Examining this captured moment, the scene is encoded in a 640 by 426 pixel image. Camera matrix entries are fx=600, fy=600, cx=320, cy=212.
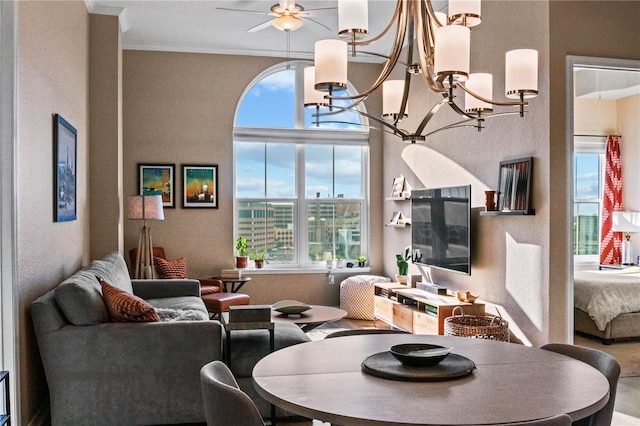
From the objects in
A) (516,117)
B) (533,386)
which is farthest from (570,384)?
(516,117)

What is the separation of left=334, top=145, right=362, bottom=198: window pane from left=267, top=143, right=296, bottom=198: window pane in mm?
584

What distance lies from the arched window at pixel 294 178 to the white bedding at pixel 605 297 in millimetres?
2879

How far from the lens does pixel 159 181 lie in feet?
23.2

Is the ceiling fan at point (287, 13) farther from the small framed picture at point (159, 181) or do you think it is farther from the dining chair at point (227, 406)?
the dining chair at point (227, 406)

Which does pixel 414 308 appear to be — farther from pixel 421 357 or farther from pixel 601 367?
pixel 421 357

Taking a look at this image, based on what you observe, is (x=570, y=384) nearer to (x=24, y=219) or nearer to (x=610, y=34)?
(x=24, y=219)

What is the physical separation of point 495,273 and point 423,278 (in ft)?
5.13

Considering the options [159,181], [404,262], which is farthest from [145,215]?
[404,262]

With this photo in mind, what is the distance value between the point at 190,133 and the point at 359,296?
2782mm

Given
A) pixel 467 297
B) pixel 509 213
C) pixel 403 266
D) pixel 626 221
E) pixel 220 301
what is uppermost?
pixel 509 213

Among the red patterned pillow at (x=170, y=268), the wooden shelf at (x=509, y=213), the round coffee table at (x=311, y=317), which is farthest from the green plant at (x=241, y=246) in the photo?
the wooden shelf at (x=509, y=213)

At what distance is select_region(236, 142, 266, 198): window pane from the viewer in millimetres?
7449

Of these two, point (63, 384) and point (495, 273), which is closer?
point (63, 384)

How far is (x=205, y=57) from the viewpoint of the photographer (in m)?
7.21
